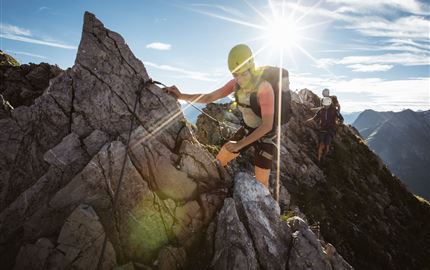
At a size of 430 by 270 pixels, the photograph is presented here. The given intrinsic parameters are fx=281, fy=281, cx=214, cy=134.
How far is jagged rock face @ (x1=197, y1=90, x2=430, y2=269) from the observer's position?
21797mm

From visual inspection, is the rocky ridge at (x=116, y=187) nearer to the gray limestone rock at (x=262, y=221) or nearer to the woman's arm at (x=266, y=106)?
the gray limestone rock at (x=262, y=221)

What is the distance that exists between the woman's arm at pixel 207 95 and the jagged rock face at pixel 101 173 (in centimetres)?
37

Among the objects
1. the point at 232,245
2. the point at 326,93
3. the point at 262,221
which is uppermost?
the point at 326,93

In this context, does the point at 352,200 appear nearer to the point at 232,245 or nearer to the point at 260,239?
the point at 260,239

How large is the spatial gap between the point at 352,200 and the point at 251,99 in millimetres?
22224

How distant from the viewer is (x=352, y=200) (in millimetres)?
26469

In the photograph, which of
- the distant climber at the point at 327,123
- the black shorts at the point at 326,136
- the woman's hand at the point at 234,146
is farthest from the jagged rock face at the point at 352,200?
the woman's hand at the point at 234,146

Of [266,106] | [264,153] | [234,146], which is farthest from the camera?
[264,153]

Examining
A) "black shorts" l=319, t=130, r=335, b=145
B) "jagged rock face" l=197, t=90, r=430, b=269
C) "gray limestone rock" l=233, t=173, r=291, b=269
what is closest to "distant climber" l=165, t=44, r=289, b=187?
"gray limestone rock" l=233, t=173, r=291, b=269

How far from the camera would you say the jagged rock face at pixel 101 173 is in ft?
25.2

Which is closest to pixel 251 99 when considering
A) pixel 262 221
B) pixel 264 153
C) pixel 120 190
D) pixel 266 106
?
pixel 266 106

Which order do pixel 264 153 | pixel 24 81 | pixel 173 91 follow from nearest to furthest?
1. pixel 264 153
2. pixel 173 91
3. pixel 24 81

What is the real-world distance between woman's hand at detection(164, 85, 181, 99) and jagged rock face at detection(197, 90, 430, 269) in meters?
7.76

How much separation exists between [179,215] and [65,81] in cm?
618
